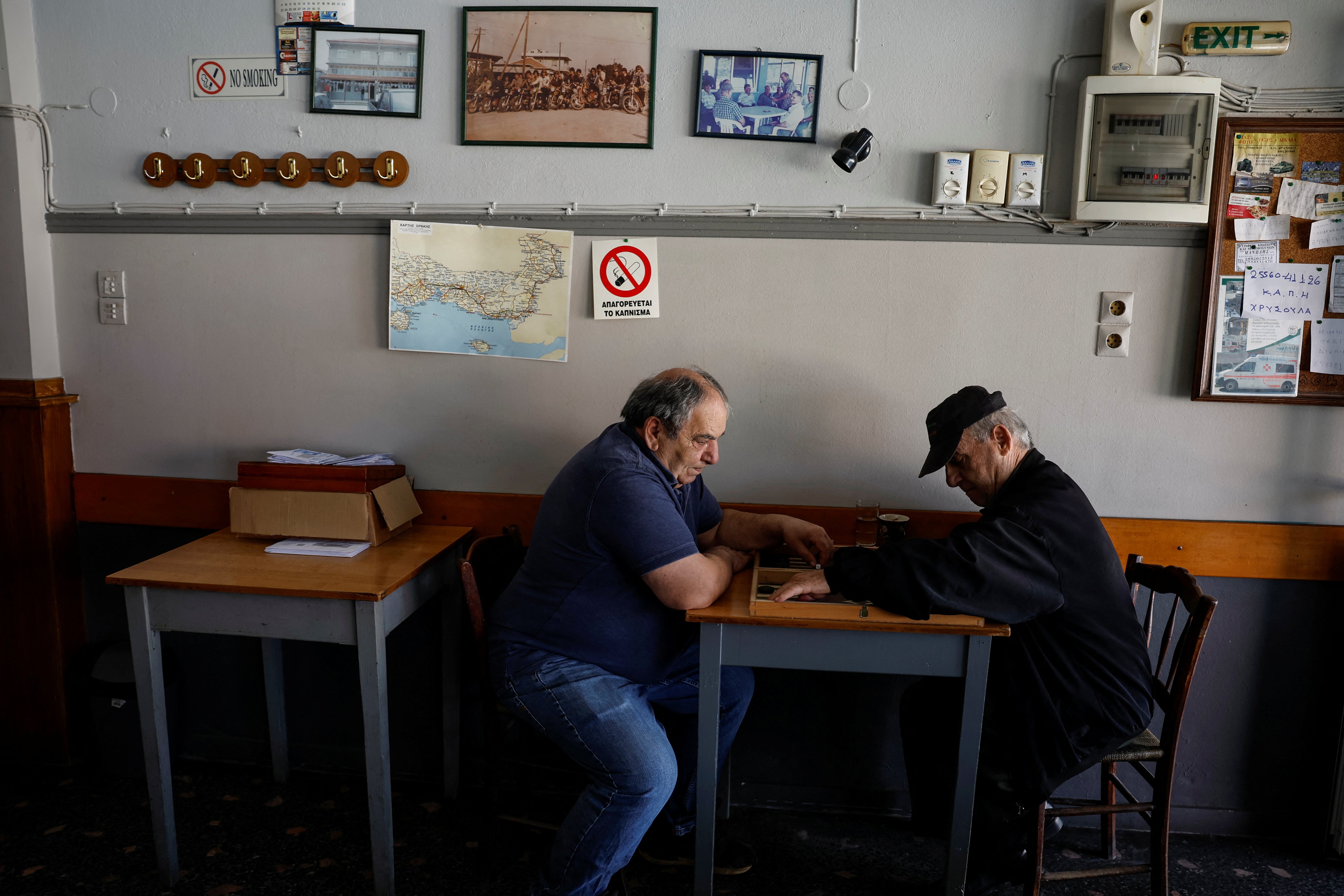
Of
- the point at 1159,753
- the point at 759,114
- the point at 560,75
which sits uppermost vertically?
the point at 560,75

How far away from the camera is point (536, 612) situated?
6.69ft

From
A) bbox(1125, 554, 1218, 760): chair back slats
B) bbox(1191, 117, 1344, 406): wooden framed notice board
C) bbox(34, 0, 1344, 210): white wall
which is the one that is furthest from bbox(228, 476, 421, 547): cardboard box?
bbox(1191, 117, 1344, 406): wooden framed notice board

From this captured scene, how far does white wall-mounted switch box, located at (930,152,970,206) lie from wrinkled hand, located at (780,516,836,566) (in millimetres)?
1019

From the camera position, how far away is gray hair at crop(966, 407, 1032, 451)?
81.7 inches

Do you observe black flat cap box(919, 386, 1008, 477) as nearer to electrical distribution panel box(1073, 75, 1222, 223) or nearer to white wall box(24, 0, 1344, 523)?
white wall box(24, 0, 1344, 523)

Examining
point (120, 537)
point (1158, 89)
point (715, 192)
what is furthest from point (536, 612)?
point (1158, 89)

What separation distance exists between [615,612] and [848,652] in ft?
1.85

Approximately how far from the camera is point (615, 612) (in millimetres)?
2020

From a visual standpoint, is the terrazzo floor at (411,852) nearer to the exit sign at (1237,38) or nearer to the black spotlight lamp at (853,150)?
the black spotlight lamp at (853,150)

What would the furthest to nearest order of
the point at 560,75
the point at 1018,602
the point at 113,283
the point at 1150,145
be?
the point at 113,283, the point at 560,75, the point at 1150,145, the point at 1018,602

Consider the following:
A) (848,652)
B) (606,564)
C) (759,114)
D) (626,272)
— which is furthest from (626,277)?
(848,652)

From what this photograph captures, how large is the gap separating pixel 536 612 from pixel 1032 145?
1906 millimetres

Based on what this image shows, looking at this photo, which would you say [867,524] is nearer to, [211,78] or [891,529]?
[891,529]

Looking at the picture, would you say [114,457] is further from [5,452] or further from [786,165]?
[786,165]
